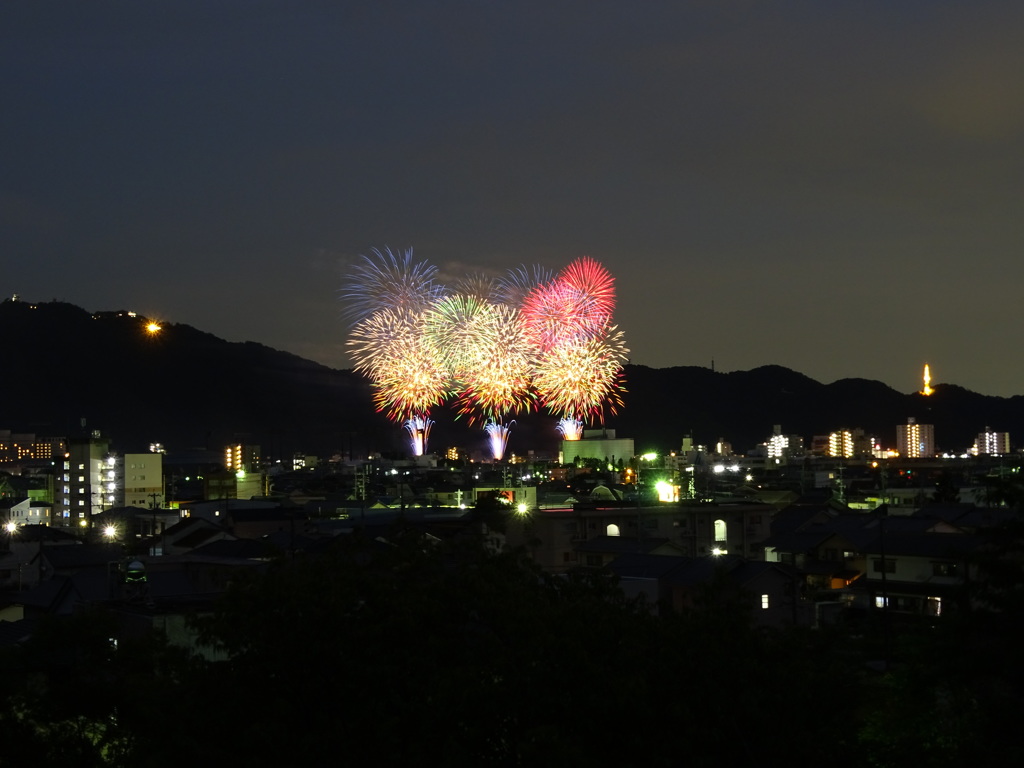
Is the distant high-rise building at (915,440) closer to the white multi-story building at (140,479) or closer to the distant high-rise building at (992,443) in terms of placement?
the distant high-rise building at (992,443)

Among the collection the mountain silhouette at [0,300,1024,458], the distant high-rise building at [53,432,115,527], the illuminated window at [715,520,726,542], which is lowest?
the illuminated window at [715,520,726,542]

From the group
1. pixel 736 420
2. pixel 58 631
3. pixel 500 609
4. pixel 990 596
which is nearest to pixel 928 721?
pixel 990 596

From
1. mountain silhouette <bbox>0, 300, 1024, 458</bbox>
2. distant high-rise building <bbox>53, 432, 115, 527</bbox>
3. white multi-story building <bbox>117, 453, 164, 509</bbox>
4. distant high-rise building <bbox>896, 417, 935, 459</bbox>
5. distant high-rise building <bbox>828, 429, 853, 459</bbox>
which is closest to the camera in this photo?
distant high-rise building <bbox>53, 432, 115, 527</bbox>

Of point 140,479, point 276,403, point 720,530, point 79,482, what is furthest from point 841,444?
point 720,530

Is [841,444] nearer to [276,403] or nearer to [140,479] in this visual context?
[276,403]

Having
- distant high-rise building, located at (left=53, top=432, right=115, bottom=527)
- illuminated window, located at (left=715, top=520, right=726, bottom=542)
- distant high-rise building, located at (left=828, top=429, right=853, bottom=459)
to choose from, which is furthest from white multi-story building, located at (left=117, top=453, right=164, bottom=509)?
distant high-rise building, located at (left=828, top=429, right=853, bottom=459)

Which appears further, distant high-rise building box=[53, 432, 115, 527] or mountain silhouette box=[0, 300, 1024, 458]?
mountain silhouette box=[0, 300, 1024, 458]

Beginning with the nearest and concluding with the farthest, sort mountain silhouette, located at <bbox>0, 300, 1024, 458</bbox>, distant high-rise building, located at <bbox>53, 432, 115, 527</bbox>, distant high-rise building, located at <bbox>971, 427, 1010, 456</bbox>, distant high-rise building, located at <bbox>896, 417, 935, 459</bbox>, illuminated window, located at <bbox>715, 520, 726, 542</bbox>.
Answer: illuminated window, located at <bbox>715, 520, 726, 542</bbox> → distant high-rise building, located at <bbox>53, 432, 115, 527</bbox> → mountain silhouette, located at <bbox>0, 300, 1024, 458</bbox> → distant high-rise building, located at <bbox>896, 417, 935, 459</bbox> → distant high-rise building, located at <bbox>971, 427, 1010, 456</bbox>

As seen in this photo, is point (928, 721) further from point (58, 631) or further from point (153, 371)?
point (153, 371)

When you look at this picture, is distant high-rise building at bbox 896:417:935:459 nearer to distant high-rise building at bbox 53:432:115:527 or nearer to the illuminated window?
distant high-rise building at bbox 53:432:115:527
